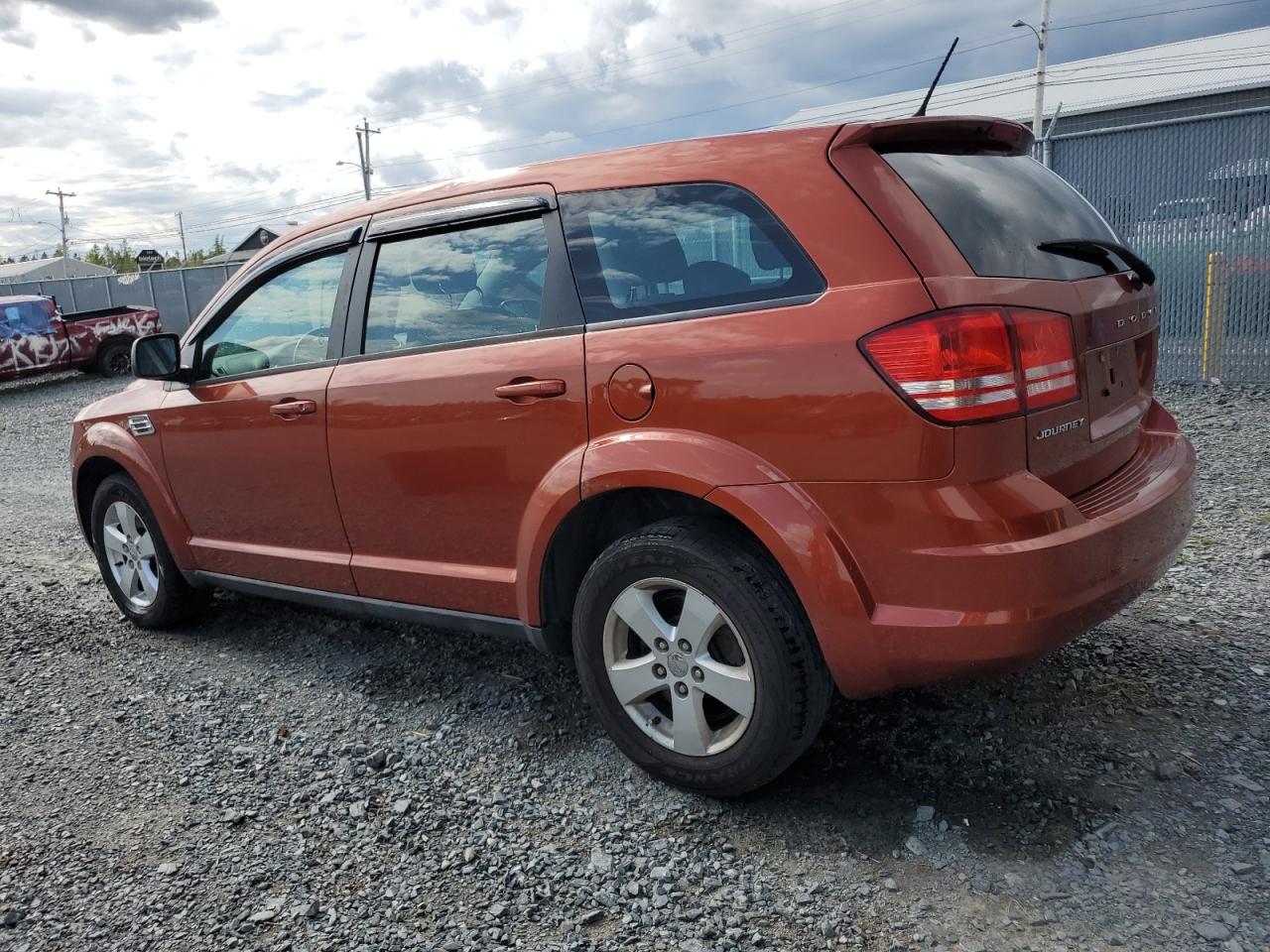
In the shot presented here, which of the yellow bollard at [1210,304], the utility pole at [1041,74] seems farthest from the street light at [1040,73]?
the yellow bollard at [1210,304]

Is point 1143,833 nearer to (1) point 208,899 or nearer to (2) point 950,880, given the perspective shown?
(2) point 950,880

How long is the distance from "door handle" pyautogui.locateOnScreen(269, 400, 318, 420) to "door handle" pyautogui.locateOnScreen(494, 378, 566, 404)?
0.93 metres

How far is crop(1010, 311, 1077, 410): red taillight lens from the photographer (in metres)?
2.35

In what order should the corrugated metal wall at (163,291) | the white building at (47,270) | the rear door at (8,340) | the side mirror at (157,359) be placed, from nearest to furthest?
the side mirror at (157,359) → the rear door at (8,340) → the corrugated metal wall at (163,291) → the white building at (47,270)

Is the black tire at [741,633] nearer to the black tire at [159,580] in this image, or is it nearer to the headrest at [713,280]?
the headrest at [713,280]

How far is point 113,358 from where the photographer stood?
66.0 ft

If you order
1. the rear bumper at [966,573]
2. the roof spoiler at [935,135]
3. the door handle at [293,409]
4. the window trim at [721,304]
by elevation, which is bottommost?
the rear bumper at [966,573]

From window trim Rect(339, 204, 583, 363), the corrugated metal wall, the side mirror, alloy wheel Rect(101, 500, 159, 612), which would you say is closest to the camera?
window trim Rect(339, 204, 583, 363)

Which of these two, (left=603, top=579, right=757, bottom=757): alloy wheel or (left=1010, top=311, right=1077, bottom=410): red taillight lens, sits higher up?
(left=1010, top=311, right=1077, bottom=410): red taillight lens

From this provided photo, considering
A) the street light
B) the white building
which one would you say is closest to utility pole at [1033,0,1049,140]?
the street light

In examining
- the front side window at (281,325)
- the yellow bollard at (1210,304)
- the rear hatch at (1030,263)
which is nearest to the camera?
the rear hatch at (1030,263)

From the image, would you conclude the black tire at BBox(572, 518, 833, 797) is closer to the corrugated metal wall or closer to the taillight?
the taillight

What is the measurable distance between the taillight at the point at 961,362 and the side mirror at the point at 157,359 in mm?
3085

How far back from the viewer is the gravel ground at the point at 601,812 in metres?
2.31
